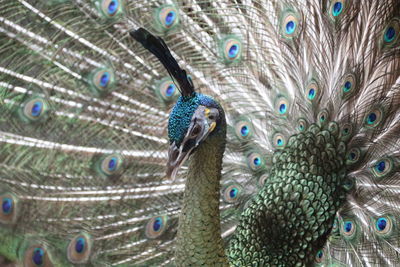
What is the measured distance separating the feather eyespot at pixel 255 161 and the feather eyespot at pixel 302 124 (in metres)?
0.18

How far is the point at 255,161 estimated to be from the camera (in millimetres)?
2012

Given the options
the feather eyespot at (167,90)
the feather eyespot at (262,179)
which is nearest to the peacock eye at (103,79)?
the feather eyespot at (167,90)

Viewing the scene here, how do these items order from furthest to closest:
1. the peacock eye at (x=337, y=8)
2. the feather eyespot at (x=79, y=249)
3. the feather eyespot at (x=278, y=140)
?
the feather eyespot at (x=278, y=140) < the peacock eye at (x=337, y=8) < the feather eyespot at (x=79, y=249)

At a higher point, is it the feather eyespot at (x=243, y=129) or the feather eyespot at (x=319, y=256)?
the feather eyespot at (x=243, y=129)

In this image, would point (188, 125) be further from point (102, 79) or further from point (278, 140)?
point (278, 140)

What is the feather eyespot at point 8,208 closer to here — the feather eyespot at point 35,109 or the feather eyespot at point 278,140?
the feather eyespot at point 35,109

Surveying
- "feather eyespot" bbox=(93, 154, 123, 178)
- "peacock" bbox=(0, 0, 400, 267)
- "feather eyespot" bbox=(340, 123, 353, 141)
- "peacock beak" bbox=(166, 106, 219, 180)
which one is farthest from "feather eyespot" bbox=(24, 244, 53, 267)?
"feather eyespot" bbox=(340, 123, 353, 141)

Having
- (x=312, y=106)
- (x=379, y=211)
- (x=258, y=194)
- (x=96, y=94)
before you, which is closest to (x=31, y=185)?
(x=96, y=94)

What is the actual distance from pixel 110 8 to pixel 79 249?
75 cm

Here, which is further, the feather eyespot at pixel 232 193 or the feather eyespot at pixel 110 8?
the feather eyespot at pixel 232 193

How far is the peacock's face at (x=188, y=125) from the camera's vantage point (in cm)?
127

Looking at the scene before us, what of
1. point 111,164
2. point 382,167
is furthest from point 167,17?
point 382,167

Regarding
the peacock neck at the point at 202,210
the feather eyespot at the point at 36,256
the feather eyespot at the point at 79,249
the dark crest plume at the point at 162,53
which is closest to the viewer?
the dark crest plume at the point at 162,53

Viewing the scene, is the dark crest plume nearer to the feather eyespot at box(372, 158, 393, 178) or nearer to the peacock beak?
the peacock beak
